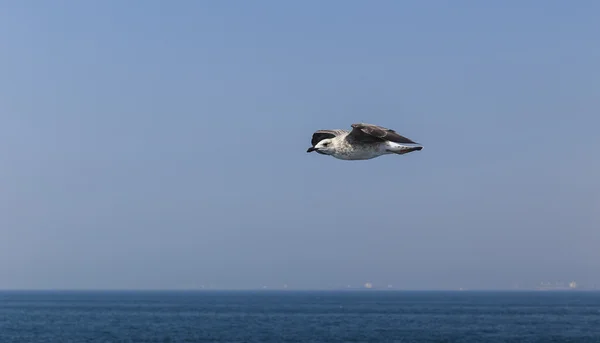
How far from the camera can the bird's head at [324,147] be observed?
21375 mm

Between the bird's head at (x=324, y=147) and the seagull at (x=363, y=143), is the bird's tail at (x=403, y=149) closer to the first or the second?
the seagull at (x=363, y=143)

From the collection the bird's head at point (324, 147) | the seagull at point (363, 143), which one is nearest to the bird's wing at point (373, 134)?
the seagull at point (363, 143)

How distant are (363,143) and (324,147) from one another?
1160 millimetres

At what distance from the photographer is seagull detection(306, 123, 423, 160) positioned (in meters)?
19.0

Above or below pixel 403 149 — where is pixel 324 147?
above

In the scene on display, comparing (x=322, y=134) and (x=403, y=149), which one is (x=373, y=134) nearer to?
(x=403, y=149)

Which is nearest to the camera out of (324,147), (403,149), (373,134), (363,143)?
(403,149)

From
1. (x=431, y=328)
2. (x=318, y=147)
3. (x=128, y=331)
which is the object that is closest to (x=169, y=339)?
(x=128, y=331)

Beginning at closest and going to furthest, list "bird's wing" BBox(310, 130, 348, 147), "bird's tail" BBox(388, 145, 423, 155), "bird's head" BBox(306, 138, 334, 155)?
"bird's tail" BBox(388, 145, 423, 155) → "bird's head" BBox(306, 138, 334, 155) → "bird's wing" BBox(310, 130, 348, 147)

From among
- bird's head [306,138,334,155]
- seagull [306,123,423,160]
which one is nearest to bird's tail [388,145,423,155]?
seagull [306,123,423,160]

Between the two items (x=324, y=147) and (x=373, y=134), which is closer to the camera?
(x=373, y=134)

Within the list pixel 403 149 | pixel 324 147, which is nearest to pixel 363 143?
pixel 324 147

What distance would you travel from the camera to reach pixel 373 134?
19344mm

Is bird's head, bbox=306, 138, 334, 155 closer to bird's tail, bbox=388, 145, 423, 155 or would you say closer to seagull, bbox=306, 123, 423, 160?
seagull, bbox=306, 123, 423, 160
